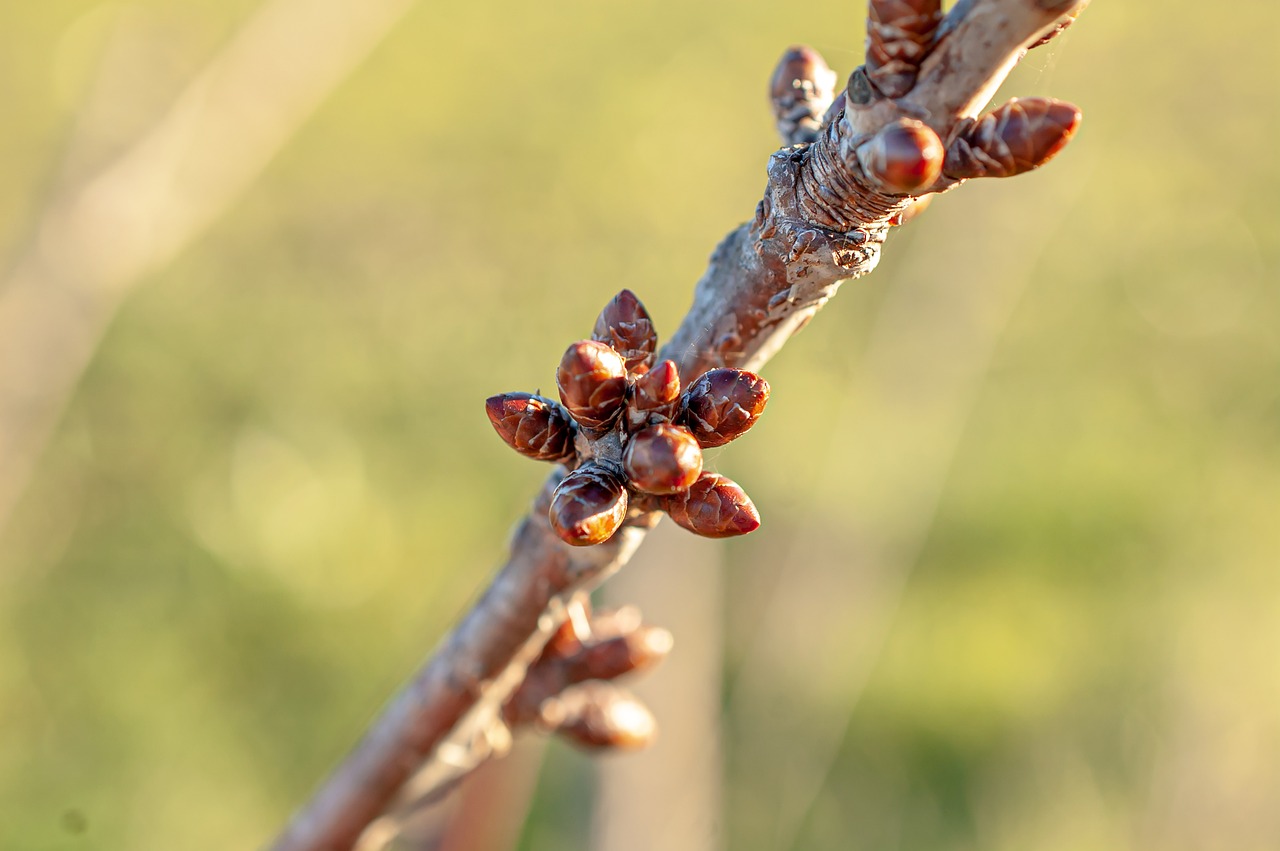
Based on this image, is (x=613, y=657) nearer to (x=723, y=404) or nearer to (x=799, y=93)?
(x=723, y=404)

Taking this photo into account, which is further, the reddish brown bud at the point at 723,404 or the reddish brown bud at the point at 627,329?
the reddish brown bud at the point at 627,329

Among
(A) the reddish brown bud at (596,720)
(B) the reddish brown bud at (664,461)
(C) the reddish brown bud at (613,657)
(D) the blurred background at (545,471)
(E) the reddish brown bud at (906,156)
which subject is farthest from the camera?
(D) the blurred background at (545,471)

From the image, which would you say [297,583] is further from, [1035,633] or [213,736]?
[1035,633]

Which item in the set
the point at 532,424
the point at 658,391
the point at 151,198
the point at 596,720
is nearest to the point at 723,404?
the point at 658,391

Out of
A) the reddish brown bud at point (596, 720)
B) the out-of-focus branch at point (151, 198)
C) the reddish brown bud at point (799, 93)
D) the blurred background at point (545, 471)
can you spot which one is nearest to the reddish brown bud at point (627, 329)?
the reddish brown bud at point (799, 93)

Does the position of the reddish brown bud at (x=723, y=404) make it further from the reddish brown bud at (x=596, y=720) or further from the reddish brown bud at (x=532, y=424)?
the reddish brown bud at (x=596, y=720)

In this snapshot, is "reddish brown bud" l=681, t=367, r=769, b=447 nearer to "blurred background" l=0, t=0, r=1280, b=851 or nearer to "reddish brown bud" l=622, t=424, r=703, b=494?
"reddish brown bud" l=622, t=424, r=703, b=494

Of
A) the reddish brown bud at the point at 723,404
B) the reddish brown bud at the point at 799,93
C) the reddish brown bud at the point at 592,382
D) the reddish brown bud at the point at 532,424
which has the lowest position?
the reddish brown bud at the point at 532,424

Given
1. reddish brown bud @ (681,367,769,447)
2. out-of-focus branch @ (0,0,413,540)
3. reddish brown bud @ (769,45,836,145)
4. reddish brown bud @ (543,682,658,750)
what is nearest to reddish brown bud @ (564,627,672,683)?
reddish brown bud @ (543,682,658,750)
